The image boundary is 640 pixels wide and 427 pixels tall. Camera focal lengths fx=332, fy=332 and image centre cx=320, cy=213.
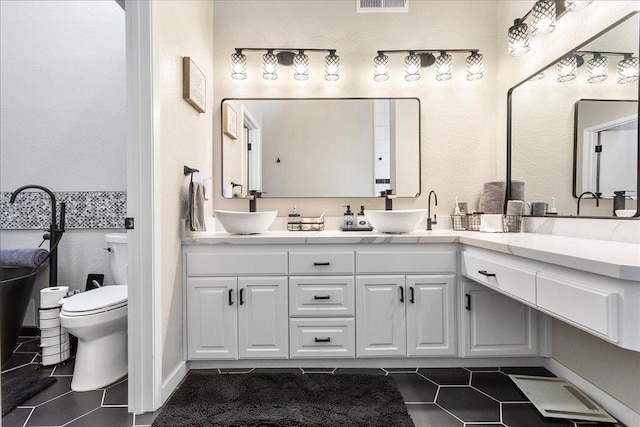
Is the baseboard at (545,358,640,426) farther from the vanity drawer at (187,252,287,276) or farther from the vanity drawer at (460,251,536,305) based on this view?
the vanity drawer at (187,252,287,276)

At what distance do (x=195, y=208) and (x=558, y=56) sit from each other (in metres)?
2.42

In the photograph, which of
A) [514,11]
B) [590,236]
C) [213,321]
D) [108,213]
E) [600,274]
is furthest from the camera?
[108,213]

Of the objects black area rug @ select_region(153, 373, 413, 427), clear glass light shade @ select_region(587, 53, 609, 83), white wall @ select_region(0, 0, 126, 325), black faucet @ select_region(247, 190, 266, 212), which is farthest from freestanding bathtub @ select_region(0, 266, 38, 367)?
clear glass light shade @ select_region(587, 53, 609, 83)

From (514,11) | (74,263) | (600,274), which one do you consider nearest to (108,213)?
(74,263)

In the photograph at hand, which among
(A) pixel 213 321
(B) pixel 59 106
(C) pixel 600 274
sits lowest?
(A) pixel 213 321

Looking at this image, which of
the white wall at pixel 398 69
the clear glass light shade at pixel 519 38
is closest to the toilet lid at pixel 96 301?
the white wall at pixel 398 69

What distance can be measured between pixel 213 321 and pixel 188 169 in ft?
3.15

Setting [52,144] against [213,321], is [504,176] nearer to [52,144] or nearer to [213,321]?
[213,321]

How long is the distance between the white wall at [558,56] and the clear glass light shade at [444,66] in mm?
428

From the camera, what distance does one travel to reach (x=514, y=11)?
245 centimetres

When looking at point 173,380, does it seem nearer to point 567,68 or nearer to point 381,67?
point 381,67

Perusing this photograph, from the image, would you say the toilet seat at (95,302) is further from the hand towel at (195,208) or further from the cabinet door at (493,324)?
the cabinet door at (493,324)

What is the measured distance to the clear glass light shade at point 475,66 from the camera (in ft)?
8.45

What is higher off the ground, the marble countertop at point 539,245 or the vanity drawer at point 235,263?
the marble countertop at point 539,245
